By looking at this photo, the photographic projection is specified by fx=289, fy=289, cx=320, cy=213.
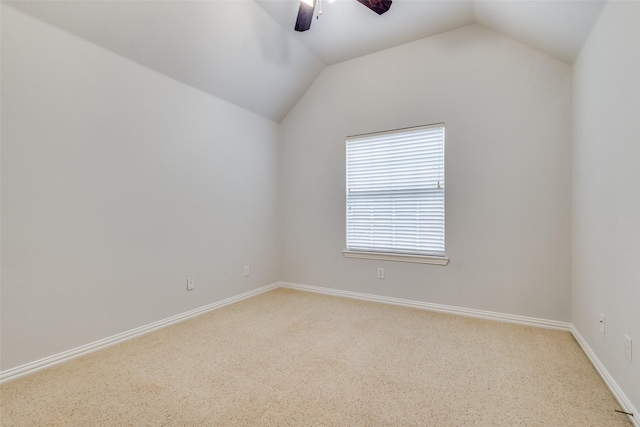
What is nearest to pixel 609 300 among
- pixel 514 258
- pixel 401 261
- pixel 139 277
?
pixel 514 258

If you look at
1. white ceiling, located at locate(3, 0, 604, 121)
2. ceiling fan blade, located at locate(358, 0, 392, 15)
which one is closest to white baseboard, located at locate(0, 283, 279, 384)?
white ceiling, located at locate(3, 0, 604, 121)

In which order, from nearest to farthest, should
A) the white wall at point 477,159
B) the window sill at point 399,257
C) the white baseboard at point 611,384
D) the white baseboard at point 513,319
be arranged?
1. the white baseboard at point 611,384
2. the white baseboard at point 513,319
3. the white wall at point 477,159
4. the window sill at point 399,257

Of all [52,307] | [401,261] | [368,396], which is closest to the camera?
[368,396]

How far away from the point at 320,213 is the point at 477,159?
74.4 inches

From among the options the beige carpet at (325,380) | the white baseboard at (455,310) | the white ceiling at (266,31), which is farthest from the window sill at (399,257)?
the white ceiling at (266,31)

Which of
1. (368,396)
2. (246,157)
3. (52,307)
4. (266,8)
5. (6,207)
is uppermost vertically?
(266,8)

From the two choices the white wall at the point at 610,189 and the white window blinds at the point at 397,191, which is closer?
the white wall at the point at 610,189

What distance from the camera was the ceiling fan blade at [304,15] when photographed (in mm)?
2160

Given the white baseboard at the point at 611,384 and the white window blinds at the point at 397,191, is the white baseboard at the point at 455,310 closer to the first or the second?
the white baseboard at the point at 611,384

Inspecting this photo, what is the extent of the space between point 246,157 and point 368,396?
Result: 2877mm

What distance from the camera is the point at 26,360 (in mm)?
1877

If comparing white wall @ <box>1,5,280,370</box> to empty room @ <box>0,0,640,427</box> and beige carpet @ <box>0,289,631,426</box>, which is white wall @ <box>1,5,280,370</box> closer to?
empty room @ <box>0,0,640,427</box>

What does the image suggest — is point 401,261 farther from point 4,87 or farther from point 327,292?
point 4,87

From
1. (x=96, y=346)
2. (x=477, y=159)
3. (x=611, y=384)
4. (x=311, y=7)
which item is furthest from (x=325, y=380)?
(x=311, y=7)
